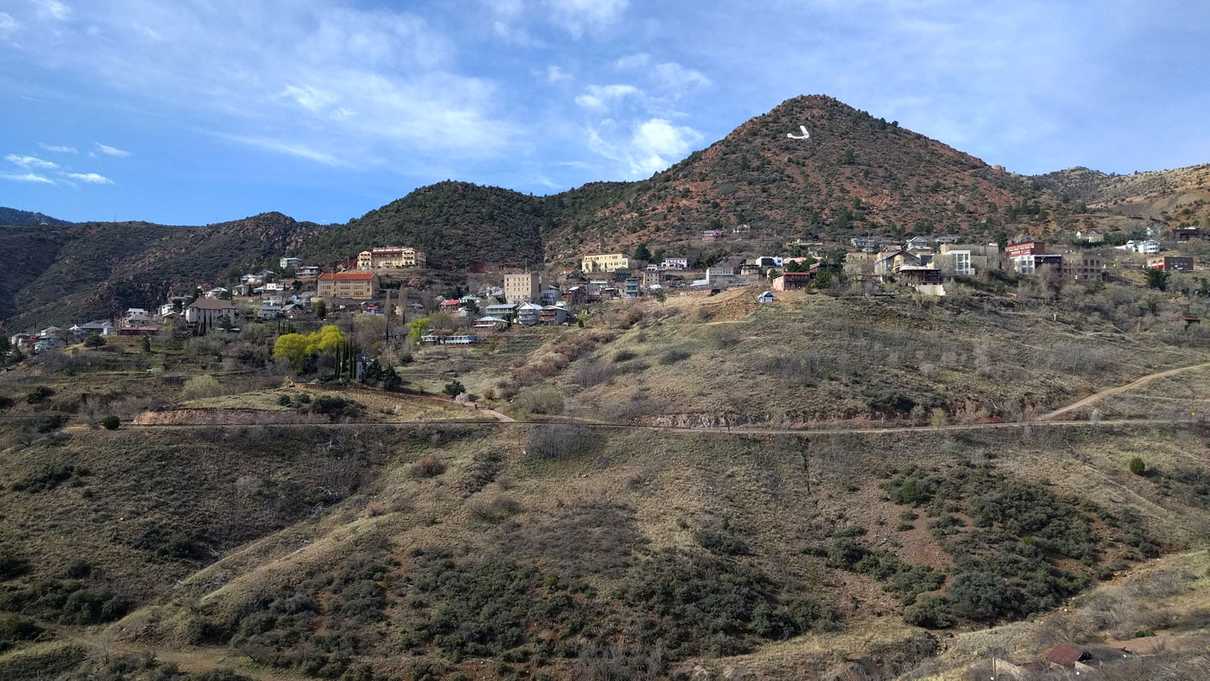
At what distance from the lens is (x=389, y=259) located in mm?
89125

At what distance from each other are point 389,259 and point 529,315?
2983cm

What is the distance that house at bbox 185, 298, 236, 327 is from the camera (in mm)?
64500

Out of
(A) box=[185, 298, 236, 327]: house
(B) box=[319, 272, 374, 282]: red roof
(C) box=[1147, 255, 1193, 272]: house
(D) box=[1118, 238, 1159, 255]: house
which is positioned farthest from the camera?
(B) box=[319, 272, 374, 282]: red roof

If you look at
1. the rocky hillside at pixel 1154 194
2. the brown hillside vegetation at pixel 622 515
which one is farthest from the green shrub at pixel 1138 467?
the rocky hillside at pixel 1154 194

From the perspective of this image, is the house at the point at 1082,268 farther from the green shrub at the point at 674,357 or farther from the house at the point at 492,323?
the house at the point at 492,323

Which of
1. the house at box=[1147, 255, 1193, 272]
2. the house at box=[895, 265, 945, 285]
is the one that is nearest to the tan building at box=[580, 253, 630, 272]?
the house at box=[895, 265, 945, 285]

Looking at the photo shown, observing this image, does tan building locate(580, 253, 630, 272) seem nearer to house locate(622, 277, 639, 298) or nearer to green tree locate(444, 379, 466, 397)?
house locate(622, 277, 639, 298)

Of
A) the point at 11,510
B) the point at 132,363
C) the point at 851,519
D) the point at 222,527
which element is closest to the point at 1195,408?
the point at 851,519

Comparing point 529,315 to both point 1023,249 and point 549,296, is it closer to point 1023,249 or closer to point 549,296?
point 549,296

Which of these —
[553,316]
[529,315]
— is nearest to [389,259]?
[529,315]

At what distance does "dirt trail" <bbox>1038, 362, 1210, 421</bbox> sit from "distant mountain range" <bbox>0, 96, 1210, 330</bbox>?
1514 inches

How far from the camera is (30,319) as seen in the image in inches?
3349

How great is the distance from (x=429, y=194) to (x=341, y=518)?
90350 millimetres

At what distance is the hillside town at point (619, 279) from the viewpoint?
61562mm
